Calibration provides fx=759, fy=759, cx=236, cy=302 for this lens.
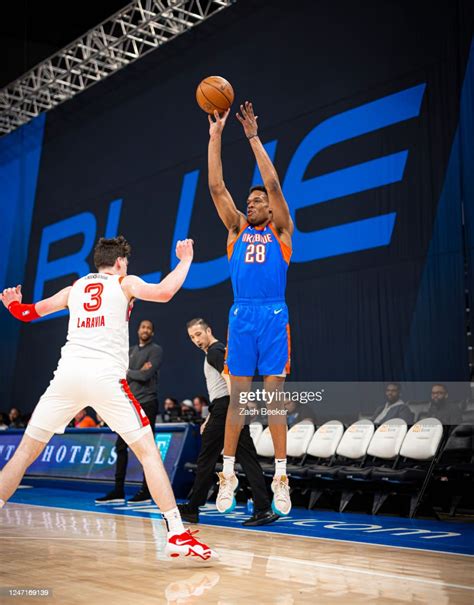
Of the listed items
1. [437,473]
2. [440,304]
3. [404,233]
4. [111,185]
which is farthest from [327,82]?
[437,473]

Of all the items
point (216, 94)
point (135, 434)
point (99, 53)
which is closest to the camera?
point (135, 434)

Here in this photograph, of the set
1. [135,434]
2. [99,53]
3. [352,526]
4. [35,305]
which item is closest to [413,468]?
[352,526]

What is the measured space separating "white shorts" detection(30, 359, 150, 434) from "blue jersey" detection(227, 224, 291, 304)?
1448mm

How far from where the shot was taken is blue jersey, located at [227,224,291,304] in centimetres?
548

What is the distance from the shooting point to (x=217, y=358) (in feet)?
22.5

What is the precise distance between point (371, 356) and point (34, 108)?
13040mm

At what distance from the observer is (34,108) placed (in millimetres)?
20609

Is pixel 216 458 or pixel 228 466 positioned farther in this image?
pixel 216 458

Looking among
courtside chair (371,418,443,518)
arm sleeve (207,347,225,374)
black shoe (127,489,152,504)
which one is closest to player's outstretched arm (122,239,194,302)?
arm sleeve (207,347,225,374)

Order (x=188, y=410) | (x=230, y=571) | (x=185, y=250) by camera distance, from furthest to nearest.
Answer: (x=188, y=410) < (x=185, y=250) < (x=230, y=571)

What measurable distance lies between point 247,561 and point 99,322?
1.67m

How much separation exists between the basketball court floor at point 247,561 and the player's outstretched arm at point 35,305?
1482 millimetres

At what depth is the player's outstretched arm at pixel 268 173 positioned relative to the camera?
5344mm

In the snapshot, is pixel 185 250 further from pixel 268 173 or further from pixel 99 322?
pixel 268 173
